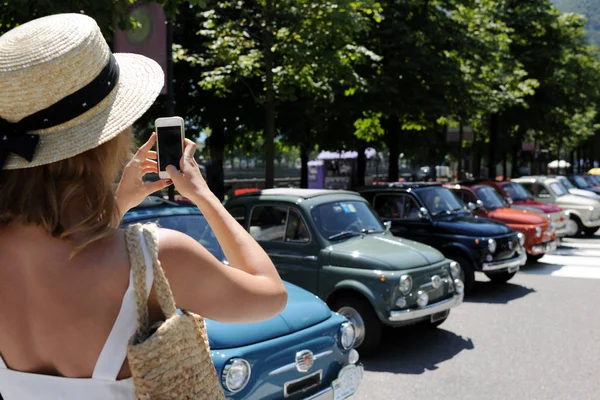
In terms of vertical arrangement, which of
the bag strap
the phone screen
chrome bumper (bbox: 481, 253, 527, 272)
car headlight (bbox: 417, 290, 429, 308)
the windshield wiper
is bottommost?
chrome bumper (bbox: 481, 253, 527, 272)

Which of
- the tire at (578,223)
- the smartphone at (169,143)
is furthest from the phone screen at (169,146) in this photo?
the tire at (578,223)

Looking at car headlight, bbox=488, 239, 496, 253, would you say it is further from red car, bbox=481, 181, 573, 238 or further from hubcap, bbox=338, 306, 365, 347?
red car, bbox=481, 181, 573, 238

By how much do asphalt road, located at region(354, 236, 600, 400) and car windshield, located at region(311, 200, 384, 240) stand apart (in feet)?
4.47

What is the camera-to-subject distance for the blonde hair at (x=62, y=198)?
1399mm

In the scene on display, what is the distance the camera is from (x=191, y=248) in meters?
1.43

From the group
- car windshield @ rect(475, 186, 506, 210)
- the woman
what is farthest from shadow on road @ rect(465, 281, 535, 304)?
the woman

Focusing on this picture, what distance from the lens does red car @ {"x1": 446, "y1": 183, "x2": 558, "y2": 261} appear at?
11.8 metres

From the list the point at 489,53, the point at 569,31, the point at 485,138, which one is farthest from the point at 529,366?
the point at 485,138

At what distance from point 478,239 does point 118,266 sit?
8.79 metres

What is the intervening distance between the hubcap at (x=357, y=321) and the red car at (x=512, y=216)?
5.15 m

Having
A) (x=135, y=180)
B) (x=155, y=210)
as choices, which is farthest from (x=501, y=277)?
(x=135, y=180)

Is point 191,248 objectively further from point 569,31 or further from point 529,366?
point 569,31

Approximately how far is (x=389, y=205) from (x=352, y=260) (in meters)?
3.57

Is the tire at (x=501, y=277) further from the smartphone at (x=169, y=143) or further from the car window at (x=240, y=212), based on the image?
the smartphone at (x=169, y=143)
